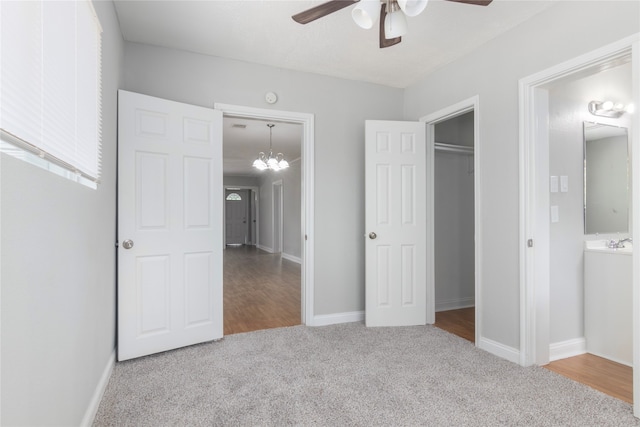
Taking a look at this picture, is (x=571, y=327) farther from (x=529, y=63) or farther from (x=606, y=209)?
(x=529, y=63)

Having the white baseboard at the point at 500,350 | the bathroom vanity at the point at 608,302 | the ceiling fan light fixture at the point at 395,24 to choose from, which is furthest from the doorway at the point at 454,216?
the ceiling fan light fixture at the point at 395,24

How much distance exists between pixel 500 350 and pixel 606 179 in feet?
5.83

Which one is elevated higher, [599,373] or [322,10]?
[322,10]

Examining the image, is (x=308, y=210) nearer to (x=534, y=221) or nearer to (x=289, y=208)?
(x=534, y=221)

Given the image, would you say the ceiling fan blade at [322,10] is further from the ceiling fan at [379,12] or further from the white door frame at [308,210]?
the white door frame at [308,210]

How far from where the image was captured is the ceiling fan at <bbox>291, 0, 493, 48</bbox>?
1643mm

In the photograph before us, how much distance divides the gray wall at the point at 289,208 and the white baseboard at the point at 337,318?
3.82m

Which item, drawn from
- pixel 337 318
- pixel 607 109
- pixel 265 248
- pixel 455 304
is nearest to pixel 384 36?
pixel 607 109

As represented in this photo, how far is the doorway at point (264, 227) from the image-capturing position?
12.4 feet

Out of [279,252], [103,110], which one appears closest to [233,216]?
[279,252]

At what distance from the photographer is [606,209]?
2938 mm

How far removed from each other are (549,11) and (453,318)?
288cm

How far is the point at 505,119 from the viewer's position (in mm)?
2609

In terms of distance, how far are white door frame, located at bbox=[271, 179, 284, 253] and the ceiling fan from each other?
7.36m
